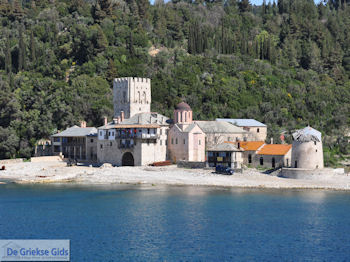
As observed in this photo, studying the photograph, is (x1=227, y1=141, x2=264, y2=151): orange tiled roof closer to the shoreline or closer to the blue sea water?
the shoreline

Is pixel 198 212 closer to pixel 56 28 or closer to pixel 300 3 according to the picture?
pixel 56 28

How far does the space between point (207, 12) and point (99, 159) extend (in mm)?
84568

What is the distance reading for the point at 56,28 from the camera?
371 ft

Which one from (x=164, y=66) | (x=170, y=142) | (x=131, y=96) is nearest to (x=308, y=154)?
(x=170, y=142)

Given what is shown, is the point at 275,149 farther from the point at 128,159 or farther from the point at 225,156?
the point at 128,159

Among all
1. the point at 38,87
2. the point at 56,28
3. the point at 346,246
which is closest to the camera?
the point at 346,246

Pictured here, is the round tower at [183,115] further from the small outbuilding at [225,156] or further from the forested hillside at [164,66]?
the forested hillside at [164,66]

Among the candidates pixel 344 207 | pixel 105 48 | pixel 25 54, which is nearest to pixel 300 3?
pixel 105 48

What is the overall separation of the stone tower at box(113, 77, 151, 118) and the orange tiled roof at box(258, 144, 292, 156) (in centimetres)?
2089

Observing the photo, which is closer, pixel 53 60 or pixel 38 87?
pixel 38 87

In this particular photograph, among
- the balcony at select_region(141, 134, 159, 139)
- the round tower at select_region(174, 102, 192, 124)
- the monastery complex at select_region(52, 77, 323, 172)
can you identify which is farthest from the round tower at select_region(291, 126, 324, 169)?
the balcony at select_region(141, 134, 159, 139)

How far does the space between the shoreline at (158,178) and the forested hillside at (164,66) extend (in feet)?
45.3

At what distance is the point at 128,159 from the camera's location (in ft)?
227

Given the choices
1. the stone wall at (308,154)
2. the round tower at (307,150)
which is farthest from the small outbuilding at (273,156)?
the stone wall at (308,154)
